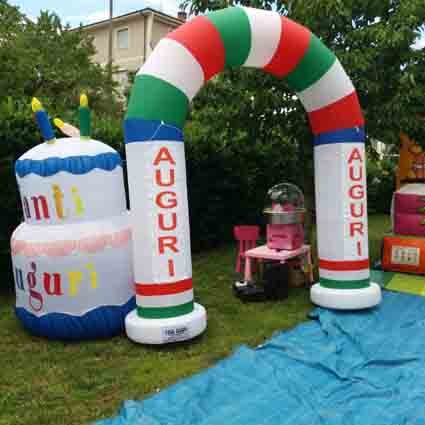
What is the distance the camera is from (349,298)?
4352 mm

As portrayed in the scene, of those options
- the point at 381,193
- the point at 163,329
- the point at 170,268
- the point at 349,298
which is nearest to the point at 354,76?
the point at 349,298

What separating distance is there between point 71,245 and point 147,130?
1.12 metres

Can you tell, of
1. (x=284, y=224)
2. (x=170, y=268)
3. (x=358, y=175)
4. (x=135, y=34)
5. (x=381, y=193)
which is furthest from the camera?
(x=135, y=34)

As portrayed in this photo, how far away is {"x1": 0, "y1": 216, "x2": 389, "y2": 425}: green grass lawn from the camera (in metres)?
2.87

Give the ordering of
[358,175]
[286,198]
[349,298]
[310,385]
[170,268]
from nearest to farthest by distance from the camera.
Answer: [310,385] < [170,268] < [349,298] < [358,175] < [286,198]

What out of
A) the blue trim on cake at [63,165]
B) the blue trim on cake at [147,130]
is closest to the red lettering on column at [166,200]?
the blue trim on cake at [147,130]

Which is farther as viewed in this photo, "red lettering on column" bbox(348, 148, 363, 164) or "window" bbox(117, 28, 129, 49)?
"window" bbox(117, 28, 129, 49)

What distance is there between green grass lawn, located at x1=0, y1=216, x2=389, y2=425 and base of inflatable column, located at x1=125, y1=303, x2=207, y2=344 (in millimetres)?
107

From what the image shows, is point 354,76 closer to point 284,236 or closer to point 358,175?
point 358,175

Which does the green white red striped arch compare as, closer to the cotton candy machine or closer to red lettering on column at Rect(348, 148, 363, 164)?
red lettering on column at Rect(348, 148, 363, 164)

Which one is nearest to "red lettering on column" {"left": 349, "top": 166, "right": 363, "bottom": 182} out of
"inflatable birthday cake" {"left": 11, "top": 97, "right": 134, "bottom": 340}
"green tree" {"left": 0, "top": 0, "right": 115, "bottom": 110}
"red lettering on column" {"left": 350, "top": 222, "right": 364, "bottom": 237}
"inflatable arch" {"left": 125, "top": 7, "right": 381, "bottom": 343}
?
"inflatable arch" {"left": 125, "top": 7, "right": 381, "bottom": 343}

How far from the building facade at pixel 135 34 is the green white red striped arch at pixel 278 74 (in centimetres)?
2012

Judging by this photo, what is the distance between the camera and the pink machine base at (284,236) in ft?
16.9

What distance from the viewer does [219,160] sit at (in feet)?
25.4
